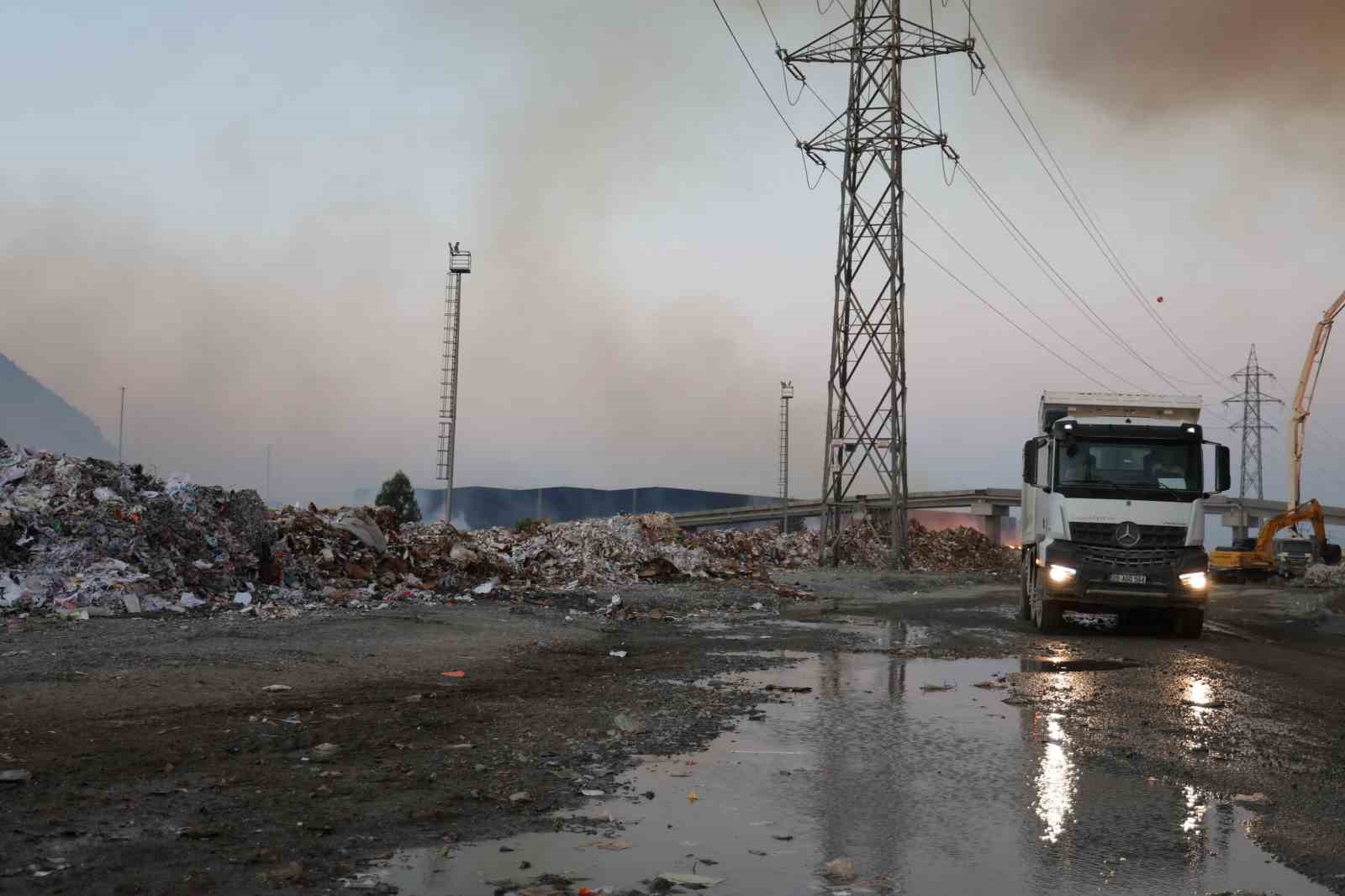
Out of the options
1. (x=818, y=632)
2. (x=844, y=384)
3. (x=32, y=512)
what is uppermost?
(x=844, y=384)

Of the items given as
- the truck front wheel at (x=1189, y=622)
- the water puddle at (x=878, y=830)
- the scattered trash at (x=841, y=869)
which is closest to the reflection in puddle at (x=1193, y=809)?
the water puddle at (x=878, y=830)

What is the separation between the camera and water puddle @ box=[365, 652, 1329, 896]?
4.95 meters

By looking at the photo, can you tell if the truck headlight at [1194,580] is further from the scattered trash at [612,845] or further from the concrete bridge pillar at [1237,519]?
the concrete bridge pillar at [1237,519]

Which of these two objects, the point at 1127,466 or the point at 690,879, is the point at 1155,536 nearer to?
the point at 1127,466

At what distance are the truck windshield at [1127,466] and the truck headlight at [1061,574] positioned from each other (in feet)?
3.89

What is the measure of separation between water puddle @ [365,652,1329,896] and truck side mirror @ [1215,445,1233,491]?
986 cm

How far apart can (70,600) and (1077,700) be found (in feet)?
41.5

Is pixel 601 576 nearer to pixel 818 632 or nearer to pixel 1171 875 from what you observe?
pixel 818 632

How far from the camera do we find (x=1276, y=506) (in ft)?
262

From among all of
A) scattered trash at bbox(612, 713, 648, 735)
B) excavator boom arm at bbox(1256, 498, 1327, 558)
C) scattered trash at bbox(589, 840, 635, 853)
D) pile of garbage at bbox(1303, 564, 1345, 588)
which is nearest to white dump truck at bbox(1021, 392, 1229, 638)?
scattered trash at bbox(612, 713, 648, 735)

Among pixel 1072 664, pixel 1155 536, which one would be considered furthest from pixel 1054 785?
pixel 1155 536

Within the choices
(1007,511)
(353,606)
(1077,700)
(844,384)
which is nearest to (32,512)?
(353,606)

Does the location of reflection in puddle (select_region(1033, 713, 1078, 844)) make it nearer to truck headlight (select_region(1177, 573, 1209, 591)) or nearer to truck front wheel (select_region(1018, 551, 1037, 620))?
truck headlight (select_region(1177, 573, 1209, 591))

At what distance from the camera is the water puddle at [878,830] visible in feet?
16.2
